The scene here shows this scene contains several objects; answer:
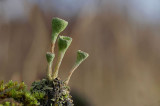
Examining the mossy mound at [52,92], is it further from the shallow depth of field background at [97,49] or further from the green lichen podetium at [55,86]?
the shallow depth of field background at [97,49]

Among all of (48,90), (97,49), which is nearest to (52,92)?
(48,90)

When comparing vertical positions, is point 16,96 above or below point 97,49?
below

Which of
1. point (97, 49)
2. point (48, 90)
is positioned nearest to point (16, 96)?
point (48, 90)

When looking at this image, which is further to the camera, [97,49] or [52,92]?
[97,49]

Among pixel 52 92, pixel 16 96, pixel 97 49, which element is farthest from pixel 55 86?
pixel 97 49

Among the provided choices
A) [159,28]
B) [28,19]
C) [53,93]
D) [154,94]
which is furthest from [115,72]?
[53,93]

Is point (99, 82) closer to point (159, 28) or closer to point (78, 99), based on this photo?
point (78, 99)

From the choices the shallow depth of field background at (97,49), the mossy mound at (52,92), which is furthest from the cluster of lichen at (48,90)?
the shallow depth of field background at (97,49)

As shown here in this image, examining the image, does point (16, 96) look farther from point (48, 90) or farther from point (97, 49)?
point (97, 49)

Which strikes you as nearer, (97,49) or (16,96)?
(16,96)
